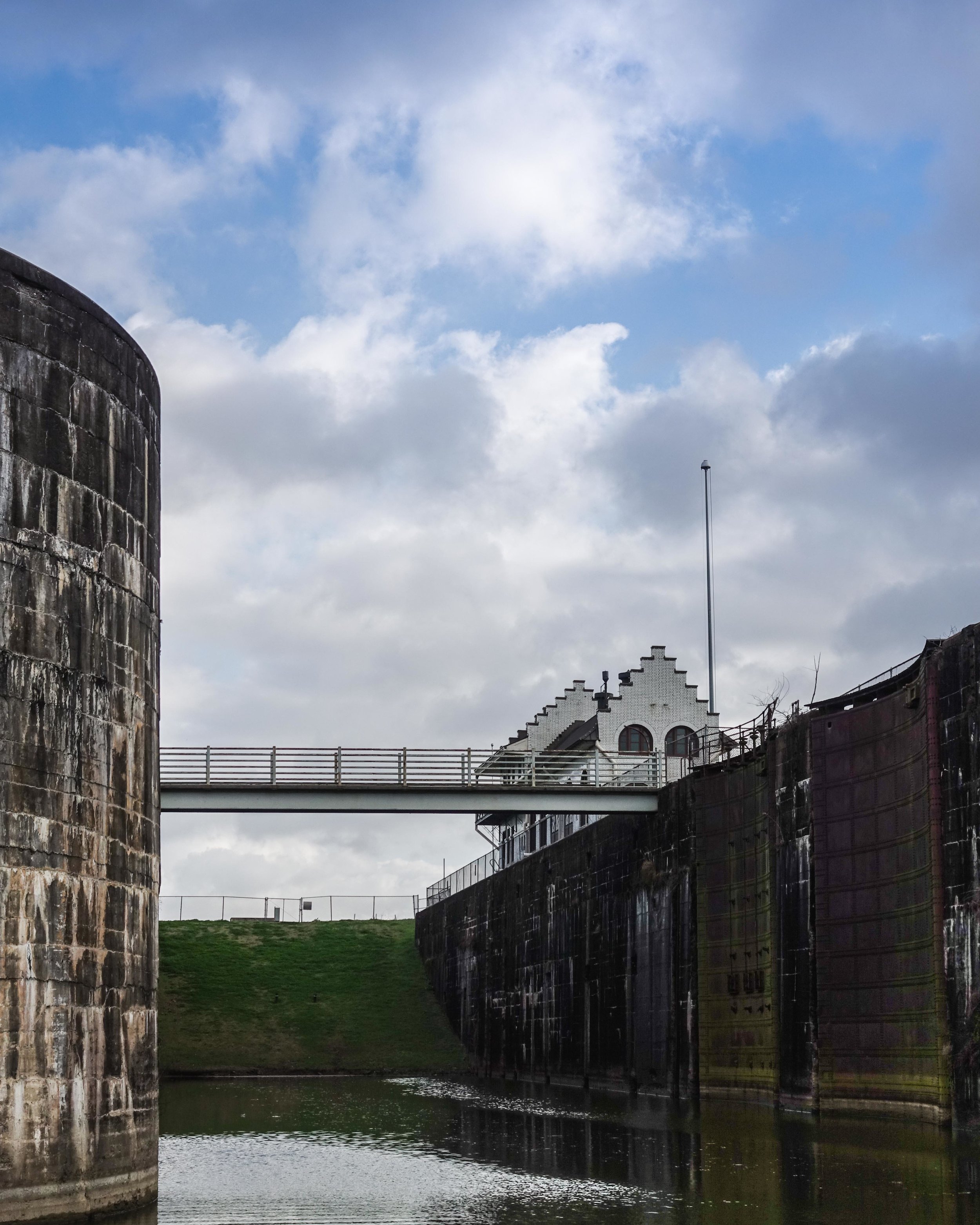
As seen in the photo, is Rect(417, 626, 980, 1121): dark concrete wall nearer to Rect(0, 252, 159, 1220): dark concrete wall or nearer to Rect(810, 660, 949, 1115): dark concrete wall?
Rect(810, 660, 949, 1115): dark concrete wall

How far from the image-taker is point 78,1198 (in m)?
19.5

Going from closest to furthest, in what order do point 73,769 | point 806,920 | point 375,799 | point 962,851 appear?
1. point 73,769
2. point 962,851
3. point 806,920
4. point 375,799

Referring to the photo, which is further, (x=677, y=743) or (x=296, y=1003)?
(x=296, y=1003)

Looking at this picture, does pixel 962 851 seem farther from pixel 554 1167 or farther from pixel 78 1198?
pixel 78 1198

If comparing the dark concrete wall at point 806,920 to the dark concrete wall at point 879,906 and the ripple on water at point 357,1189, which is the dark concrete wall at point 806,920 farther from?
the ripple on water at point 357,1189

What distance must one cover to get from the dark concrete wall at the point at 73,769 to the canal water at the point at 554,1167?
1739mm

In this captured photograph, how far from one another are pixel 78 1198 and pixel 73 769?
17.3 feet

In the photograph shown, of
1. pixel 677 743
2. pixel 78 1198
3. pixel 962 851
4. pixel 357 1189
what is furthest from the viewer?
pixel 677 743

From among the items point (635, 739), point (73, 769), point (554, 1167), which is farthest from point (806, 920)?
point (635, 739)

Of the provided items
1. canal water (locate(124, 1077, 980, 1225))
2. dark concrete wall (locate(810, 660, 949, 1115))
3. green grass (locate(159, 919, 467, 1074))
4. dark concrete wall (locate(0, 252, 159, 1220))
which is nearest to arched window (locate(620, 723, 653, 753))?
green grass (locate(159, 919, 467, 1074))

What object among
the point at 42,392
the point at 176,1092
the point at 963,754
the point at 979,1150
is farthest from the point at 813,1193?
the point at 176,1092

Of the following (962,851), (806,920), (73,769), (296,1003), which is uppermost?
(73,769)

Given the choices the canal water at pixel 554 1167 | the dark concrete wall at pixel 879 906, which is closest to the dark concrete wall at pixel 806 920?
the dark concrete wall at pixel 879 906

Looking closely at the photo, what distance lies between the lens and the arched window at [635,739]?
2392 inches
